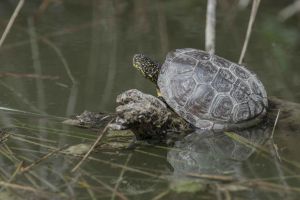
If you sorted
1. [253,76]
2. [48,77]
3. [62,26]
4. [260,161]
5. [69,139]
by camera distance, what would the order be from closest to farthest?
[260,161] → [69,139] → [253,76] → [48,77] → [62,26]

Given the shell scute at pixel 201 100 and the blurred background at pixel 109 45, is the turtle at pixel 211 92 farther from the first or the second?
the blurred background at pixel 109 45

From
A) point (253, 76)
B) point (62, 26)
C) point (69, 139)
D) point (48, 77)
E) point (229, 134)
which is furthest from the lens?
point (62, 26)

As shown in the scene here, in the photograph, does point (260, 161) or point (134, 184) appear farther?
point (260, 161)

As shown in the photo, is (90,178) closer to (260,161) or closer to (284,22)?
(260,161)

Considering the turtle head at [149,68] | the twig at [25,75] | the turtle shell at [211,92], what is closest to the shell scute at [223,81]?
the turtle shell at [211,92]

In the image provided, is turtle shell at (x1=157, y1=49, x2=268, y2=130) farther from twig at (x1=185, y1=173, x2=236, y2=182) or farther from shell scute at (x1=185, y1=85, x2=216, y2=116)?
twig at (x1=185, y1=173, x2=236, y2=182)

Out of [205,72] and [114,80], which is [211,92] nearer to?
[205,72]

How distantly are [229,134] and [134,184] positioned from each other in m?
1.14

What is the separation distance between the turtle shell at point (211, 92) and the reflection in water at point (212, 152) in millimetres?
101

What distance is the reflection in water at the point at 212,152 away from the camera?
11.2 feet

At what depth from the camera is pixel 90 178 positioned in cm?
317


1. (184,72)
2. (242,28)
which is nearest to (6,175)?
(184,72)

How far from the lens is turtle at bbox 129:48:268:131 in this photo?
409 cm

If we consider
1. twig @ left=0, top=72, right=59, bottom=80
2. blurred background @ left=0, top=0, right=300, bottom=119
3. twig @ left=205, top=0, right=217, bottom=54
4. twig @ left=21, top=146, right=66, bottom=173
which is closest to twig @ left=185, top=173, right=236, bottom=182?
twig @ left=21, top=146, right=66, bottom=173
